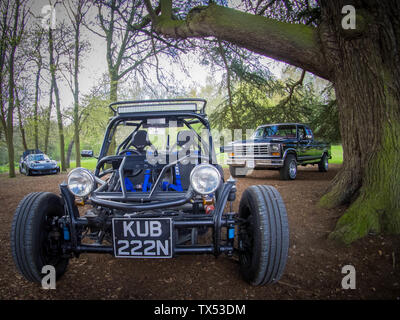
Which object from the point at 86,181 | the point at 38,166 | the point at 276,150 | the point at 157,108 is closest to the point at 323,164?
the point at 276,150

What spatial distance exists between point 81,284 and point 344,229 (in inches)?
125

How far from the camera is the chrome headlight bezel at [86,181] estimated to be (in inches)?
102

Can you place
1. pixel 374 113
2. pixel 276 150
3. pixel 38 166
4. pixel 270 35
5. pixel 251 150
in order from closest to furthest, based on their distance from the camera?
pixel 374 113, pixel 270 35, pixel 276 150, pixel 251 150, pixel 38 166

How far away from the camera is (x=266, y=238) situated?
2297 millimetres

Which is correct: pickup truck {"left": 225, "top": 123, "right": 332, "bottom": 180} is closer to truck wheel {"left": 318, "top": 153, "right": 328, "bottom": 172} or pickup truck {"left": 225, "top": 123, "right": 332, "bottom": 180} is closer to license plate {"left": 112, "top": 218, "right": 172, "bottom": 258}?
Result: truck wheel {"left": 318, "top": 153, "right": 328, "bottom": 172}

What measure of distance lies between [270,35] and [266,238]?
346cm

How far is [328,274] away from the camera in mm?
2801

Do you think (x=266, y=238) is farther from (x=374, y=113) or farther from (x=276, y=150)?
(x=276, y=150)

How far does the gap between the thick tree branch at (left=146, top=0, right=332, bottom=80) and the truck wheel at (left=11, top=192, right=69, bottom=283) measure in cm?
389

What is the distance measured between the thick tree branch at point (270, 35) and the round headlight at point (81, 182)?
11.6 feet

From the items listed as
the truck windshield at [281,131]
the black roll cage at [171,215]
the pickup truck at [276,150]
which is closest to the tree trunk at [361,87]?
the black roll cage at [171,215]

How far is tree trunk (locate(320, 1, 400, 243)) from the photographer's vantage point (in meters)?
3.37
